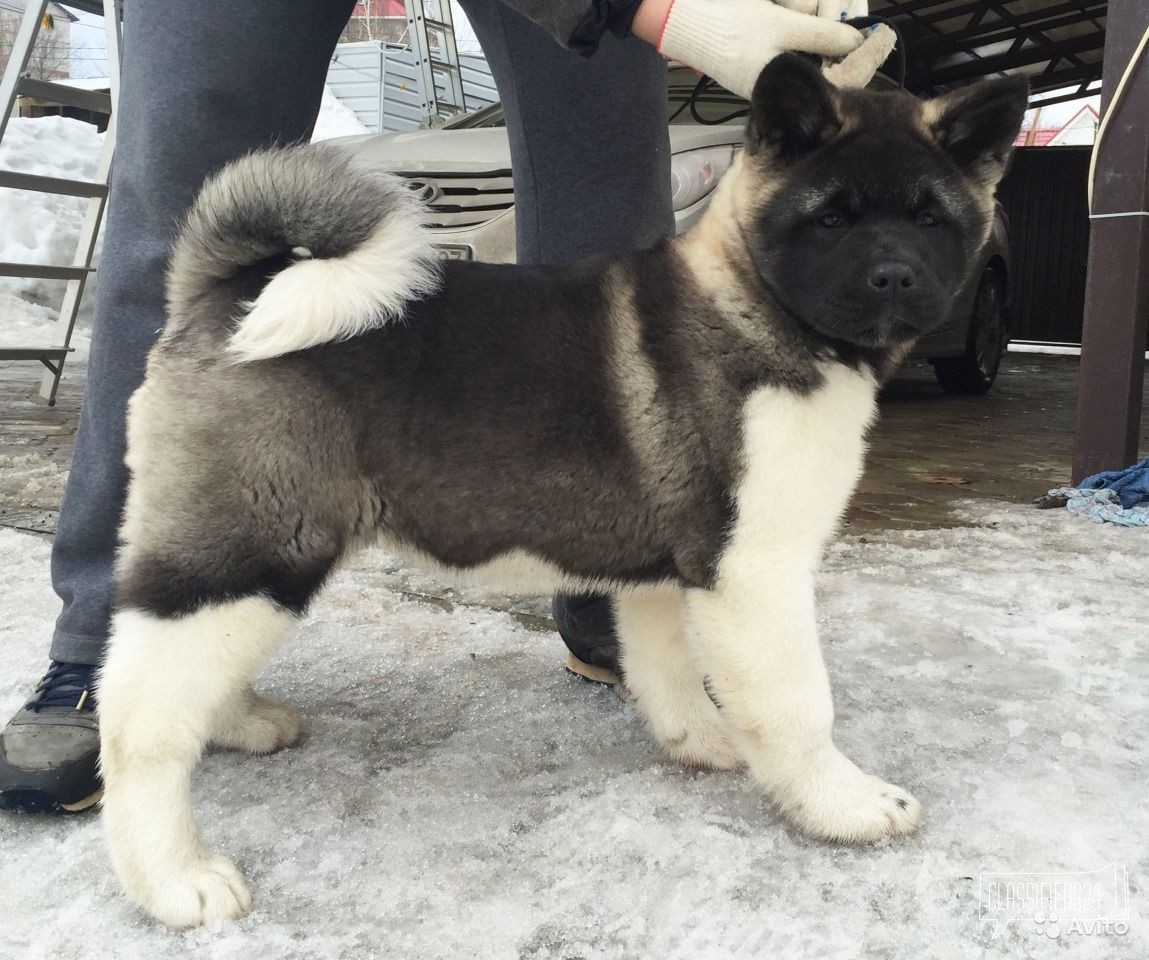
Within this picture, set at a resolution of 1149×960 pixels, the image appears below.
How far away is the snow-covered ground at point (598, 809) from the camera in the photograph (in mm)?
1522

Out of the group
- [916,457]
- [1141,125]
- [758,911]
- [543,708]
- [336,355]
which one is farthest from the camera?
[916,457]

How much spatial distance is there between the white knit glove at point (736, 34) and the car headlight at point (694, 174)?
9.86 feet

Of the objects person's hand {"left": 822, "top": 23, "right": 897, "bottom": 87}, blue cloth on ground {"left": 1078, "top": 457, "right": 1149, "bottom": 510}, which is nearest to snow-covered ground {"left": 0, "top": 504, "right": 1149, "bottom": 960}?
blue cloth on ground {"left": 1078, "top": 457, "right": 1149, "bottom": 510}

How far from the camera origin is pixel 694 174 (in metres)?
4.82

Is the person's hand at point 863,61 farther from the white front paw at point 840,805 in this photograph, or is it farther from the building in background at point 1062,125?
the building in background at point 1062,125

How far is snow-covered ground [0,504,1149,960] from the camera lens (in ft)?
4.99

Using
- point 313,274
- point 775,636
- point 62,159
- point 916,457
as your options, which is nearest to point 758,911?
point 775,636

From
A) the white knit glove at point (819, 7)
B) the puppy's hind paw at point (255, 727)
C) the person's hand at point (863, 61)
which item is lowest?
the puppy's hind paw at point (255, 727)

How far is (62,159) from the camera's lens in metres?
12.0

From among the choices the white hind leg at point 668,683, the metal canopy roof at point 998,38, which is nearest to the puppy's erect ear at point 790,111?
the white hind leg at point 668,683

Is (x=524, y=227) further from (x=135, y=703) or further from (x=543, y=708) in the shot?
(x=135, y=703)

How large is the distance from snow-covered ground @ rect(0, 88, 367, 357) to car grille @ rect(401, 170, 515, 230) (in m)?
5.22

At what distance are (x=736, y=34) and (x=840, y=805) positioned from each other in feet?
4.35

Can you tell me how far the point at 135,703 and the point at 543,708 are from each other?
0.97 m
